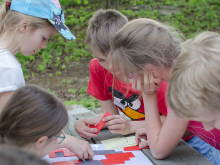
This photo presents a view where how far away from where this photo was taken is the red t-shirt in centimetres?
188

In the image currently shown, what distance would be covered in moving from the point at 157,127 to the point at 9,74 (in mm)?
1039

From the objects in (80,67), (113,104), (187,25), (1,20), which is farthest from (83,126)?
(187,25)

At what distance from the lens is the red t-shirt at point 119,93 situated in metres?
1.88

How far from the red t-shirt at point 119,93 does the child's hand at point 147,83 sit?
26 cm

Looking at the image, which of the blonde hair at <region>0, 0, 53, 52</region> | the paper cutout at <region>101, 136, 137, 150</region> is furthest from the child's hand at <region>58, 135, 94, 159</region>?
the blonde hair at <region>0, 0, 53, 52</region>

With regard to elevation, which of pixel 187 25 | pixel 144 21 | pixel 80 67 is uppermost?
pixel 144 21

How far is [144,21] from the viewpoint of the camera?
152 cm

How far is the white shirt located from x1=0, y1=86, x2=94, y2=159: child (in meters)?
0.40

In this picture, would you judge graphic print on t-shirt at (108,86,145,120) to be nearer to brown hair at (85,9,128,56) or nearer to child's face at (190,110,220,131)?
brown hair at (85,9,128,56)

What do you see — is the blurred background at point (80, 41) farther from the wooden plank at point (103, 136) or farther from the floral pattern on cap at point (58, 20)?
the floral pattern on cap at point (58, 20)

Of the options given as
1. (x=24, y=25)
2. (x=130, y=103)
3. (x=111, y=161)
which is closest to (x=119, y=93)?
(x=130, y=103)

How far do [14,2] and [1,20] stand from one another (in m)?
0.18

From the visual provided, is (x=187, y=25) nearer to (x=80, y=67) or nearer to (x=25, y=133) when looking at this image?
(x=80, y=67)

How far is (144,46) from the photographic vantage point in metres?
1.43
